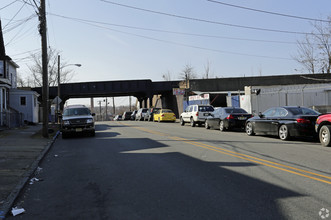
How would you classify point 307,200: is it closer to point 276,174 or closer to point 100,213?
point 276,174

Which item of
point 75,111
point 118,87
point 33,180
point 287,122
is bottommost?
point 33,180

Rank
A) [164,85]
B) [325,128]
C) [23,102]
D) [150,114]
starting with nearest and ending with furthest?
1. [325,128]
2. [23,102]
3. [150,114]
4. [164,85]

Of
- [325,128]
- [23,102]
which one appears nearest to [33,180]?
[325,128]

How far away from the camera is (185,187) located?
18.7ft

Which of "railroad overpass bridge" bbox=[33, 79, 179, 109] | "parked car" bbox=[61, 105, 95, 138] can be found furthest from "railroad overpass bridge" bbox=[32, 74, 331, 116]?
"parked car" bbox=[61, 105, 95, 138]

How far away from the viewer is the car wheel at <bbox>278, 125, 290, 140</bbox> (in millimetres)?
12789

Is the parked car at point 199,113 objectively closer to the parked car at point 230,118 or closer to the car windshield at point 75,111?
the parked car at point 230,118

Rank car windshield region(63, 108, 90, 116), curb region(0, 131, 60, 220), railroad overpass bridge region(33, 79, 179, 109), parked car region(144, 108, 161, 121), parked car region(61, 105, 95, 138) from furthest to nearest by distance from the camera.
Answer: railroad overpass bridge region(33, 79, 179, 109) → parked car region(144, 108, 161, 121) → car windshield region(63, 108, 90, 116) → parked car region(61, 105, 95, 138) → curb region(0, 131, 60, 220)

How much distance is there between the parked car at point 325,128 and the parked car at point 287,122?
1027 mm

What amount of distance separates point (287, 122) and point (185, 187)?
8670mm

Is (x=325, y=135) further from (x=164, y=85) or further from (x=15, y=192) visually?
(x=164, y=85)

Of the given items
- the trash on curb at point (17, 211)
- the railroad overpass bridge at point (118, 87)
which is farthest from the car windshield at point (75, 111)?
the railroad overpass bridge at point (118, 87)

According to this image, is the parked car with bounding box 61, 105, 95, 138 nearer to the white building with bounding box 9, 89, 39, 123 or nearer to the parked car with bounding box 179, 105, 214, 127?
the parked car with bounding box 179, 105, 214, 127

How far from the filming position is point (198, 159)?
28.5 feet
